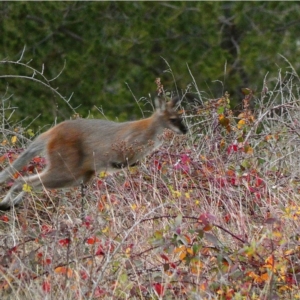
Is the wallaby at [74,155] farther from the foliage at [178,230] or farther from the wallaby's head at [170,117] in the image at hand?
the wallaby's head at [170,117]

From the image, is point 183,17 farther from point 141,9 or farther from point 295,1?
point 295,1

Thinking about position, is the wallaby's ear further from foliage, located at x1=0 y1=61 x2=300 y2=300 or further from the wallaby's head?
foliage, located at x1=0 y1=61 x2=300 y2=300

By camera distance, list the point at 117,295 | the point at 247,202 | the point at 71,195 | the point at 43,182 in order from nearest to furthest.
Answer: the point at 117,295 < the point at 247,202 < the point at 43,182 < the point at 71,195

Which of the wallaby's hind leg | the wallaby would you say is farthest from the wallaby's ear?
the wallaby's hind leg

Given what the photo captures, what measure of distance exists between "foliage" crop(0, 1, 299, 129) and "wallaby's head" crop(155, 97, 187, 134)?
29.7ft

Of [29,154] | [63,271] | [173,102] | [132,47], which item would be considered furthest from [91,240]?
[132,47]

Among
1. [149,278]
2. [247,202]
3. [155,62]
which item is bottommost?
[155,62]

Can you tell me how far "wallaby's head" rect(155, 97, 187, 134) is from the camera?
7958 millimetres

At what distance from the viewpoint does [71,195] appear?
7934mm

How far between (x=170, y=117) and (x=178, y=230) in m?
3.00

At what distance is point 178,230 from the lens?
202 inches

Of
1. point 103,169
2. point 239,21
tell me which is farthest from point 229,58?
point 103,169

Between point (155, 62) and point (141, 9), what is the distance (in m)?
1.08

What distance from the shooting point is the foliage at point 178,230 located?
5.13 meters
